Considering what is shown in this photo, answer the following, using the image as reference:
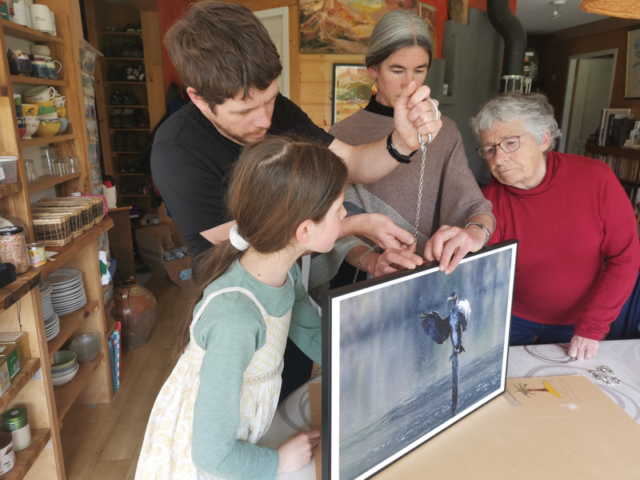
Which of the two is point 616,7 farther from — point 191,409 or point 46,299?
point 46,299

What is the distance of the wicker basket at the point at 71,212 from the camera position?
2055mm

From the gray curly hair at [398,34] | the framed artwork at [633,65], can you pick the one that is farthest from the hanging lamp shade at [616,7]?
Result: the framed artwork at [633,65]

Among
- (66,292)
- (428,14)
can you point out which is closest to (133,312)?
(66,292)

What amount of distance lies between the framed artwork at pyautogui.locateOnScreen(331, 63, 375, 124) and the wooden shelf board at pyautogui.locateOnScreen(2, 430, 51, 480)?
10.3 ft

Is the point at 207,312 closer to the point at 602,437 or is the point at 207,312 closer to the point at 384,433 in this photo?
the point at 384,433

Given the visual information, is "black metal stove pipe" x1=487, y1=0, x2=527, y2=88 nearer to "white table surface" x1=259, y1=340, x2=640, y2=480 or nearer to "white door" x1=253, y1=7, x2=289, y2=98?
"white door" x1=253, y1=7, x2=289, y2=98

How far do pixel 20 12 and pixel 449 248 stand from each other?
7.11ft

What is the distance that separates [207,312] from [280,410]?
409mm

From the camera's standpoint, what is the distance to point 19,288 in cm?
146

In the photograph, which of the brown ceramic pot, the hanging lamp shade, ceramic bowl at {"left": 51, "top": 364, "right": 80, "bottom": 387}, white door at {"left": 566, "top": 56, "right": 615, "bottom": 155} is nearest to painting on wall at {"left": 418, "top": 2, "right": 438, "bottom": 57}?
the hanging lamp shade

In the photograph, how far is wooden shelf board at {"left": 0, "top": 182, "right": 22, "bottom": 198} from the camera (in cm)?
162

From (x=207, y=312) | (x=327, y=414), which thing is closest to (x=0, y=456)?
(x=207, y=312)

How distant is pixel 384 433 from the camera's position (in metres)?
0.83

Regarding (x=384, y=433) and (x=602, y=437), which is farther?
(x=602, y=437)
